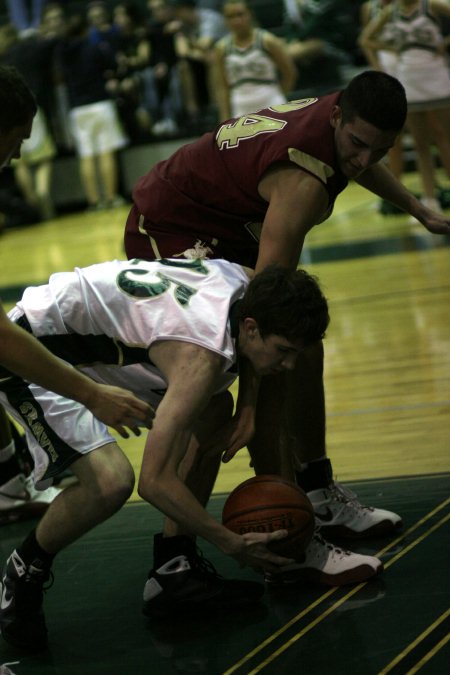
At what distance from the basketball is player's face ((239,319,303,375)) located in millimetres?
353

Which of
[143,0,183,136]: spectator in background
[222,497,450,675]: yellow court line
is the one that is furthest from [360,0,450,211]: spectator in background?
[222,497,450,675]: yellow court line

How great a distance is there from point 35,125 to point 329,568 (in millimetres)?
11291

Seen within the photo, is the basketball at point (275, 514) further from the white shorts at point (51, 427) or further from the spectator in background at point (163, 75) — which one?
the spectator in background at point (163, 75)

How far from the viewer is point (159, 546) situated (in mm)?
3414

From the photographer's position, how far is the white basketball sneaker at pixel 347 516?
368 cm

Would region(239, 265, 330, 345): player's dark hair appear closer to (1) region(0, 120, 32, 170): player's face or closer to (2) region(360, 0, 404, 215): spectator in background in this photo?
(1) region(0, 120, 32, 170): player's face

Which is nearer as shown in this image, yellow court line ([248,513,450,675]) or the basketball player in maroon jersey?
yellow court line ([248,513,450,675])

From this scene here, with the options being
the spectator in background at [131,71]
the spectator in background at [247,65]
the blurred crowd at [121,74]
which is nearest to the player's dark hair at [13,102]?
the spectator in background at [247,65]

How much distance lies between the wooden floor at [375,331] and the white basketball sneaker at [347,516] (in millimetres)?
457

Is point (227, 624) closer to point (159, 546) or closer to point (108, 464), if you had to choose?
point (159, 546)

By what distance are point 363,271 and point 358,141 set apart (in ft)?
15.0

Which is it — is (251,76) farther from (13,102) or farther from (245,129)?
(13,102)

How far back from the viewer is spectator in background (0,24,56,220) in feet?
45.2

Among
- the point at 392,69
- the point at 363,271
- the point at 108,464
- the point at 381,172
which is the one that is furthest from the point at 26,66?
the point at 108,464
